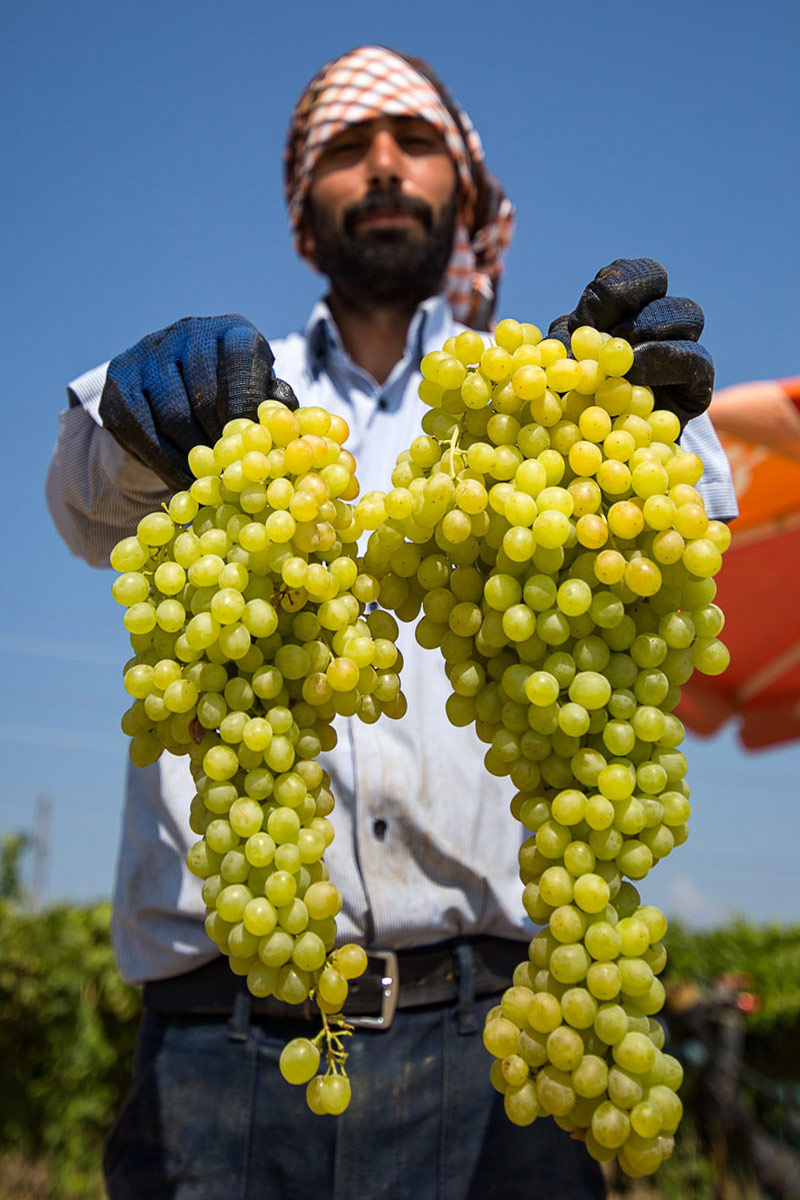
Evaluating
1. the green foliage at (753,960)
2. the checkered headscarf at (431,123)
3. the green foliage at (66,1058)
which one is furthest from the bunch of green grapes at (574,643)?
the green foliage at (753,960)

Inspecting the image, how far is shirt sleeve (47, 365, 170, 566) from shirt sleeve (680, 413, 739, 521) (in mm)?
898

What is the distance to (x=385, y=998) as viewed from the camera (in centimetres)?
153

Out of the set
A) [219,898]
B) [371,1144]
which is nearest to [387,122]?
[219,898]

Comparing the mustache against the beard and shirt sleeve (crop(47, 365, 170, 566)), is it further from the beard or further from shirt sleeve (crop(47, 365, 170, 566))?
shirt sleeve (crop(47, 365, 170, 566))

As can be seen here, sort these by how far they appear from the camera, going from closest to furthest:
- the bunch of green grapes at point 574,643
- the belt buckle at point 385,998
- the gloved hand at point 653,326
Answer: the bunch of green grapes at point 574,643
the gloved hand at point 653,326
the belt buckle at point 385,998

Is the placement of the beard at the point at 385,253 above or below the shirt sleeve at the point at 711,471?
above

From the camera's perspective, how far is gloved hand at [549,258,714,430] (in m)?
1.10

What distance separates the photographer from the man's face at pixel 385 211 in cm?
217

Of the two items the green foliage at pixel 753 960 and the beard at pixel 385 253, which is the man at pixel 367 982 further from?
the green foliage at pixel 753 960

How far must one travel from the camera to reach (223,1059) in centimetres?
156

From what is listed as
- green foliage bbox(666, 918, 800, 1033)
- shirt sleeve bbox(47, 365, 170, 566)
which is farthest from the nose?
green foliage bbox(666, 918, 800, 1033)

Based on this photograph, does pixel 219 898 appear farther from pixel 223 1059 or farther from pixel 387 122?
pixel 387 122

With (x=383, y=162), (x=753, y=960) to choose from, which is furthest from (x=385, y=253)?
(x=753, y=960)

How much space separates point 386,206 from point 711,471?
41.3 inches
